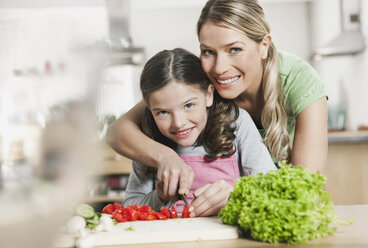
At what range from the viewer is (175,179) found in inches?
42.6

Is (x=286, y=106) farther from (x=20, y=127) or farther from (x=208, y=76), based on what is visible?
(x=20, y=127)

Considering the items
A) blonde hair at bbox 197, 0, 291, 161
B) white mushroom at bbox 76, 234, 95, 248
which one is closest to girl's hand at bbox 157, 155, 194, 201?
white mushroom at bbox 76, 234, 95, 248

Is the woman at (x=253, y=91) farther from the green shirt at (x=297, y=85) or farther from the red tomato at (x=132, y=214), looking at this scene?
the red tomato at (x=132, y=214)

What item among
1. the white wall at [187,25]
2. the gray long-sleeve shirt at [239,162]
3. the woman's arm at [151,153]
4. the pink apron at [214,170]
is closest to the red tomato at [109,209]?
the woman's arm at [151,153]

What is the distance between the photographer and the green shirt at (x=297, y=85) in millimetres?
1434

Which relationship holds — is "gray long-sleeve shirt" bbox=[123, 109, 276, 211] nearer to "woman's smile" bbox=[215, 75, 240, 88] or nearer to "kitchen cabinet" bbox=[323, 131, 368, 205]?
"woman's smile" bbox=[215, 75, 240, 88]

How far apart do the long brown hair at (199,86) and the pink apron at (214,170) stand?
Result: 28 millimetres

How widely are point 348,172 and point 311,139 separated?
1.55 metres

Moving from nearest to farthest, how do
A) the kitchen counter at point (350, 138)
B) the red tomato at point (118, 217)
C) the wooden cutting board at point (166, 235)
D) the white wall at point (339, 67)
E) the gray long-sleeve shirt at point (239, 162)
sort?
the wooden cutting board at point (166, 235) < the red tomato at point (118, 217) < the gray long-sleeve shirt at point (239, 162) < the kitchen counter at point (350, 138) < the white wall at point (339, 67)

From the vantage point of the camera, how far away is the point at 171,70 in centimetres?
134

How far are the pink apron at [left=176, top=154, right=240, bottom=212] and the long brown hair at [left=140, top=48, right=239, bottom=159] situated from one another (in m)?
0.03

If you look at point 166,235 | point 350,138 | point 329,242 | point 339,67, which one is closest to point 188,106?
point 166,235

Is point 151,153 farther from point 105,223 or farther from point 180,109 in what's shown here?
point 105,223

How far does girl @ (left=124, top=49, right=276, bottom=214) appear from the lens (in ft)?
4.25
